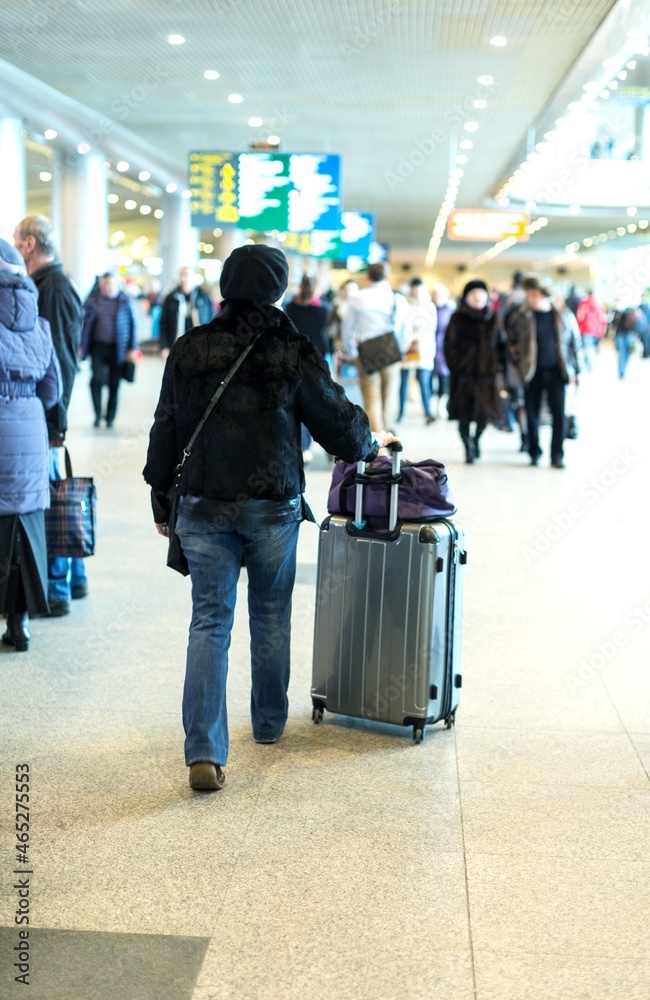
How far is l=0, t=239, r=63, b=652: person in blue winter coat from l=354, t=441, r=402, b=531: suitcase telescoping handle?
66.2 inches

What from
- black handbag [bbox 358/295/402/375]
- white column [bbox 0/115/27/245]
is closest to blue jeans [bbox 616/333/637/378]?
white column [bbox 0/115/27/245]

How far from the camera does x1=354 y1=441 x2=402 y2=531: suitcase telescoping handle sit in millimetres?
3889

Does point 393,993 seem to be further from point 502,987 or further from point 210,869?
point 210,869

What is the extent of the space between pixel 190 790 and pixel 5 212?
17.7m

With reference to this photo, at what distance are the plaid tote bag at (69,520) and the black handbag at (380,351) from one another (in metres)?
6.31

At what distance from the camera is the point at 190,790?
3.63 metres

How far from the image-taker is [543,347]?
11.1 m

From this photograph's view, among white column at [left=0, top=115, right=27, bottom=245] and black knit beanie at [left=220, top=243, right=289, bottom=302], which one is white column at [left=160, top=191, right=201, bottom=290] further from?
black knit beanie at [left=220, top=243, right=289, bottom=302]

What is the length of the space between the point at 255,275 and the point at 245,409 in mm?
419

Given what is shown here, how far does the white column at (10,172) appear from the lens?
19.5 m

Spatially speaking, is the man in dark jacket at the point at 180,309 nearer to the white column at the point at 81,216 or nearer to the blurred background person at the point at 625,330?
the white column at the point at 81,216

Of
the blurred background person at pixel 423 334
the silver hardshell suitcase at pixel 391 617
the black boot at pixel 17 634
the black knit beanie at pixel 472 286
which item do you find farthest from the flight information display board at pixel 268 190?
the silver hardshell suitcase at pixel 391 617

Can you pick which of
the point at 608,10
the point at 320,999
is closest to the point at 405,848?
the point at 320,999

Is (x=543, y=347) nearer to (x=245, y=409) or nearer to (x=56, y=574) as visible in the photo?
(x=56, y=574)
